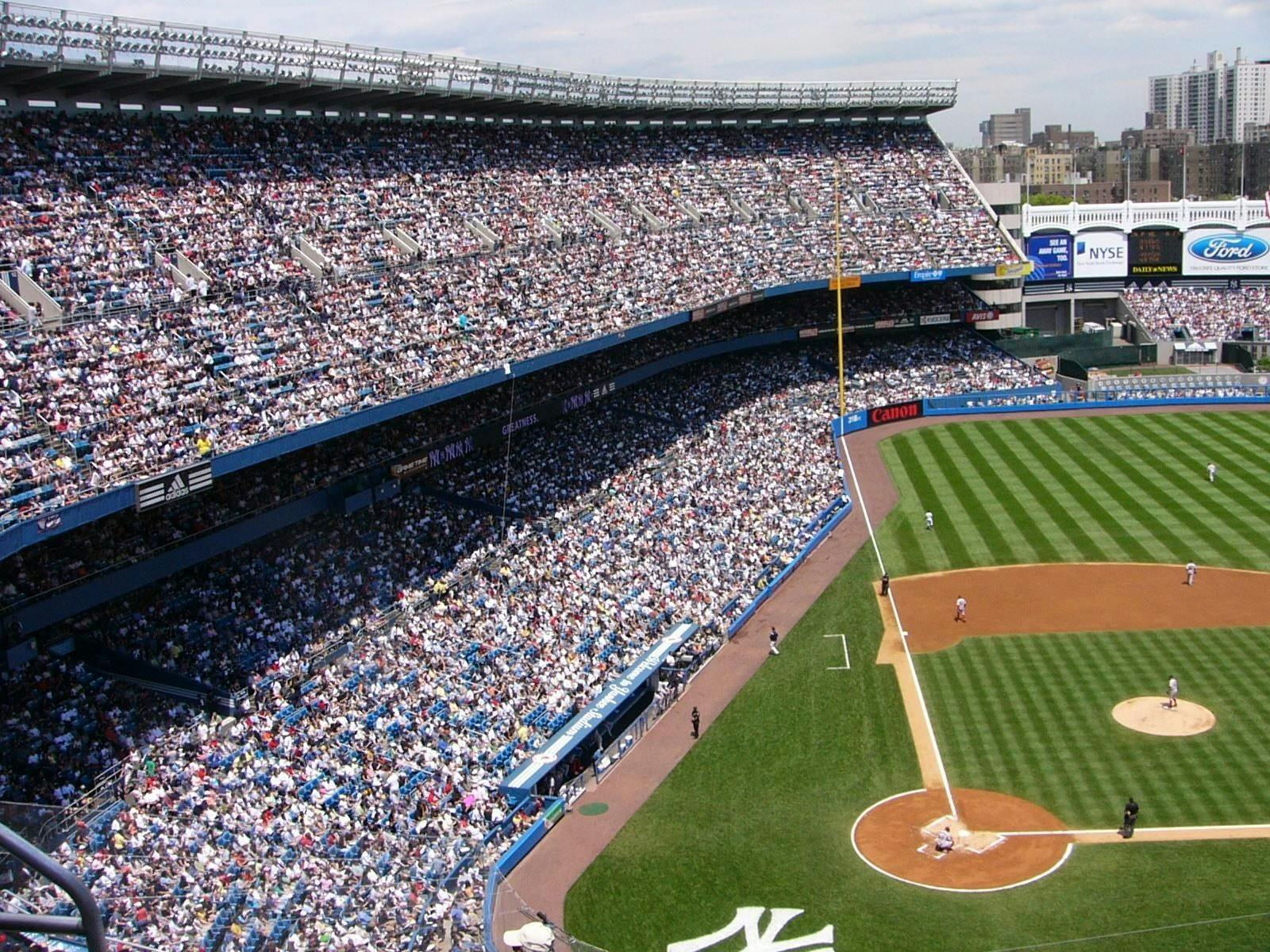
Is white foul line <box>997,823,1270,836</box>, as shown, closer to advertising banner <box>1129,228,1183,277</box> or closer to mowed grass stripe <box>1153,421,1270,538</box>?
mowed grass stripe <box>1153,421,1270,538</box>

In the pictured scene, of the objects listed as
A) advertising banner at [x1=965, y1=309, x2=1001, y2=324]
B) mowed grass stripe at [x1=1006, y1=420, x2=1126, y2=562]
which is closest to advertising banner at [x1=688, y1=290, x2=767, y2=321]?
mowed grass stripe at [x1=1006, y1=420, x2=1126, y2=562]

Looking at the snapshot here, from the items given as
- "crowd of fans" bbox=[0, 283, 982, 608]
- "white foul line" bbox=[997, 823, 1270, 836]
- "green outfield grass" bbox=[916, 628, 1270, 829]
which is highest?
"crowd of fans" bbox=[0, 283, 982, 608]

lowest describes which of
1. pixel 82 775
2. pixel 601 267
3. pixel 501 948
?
pixel 501 948

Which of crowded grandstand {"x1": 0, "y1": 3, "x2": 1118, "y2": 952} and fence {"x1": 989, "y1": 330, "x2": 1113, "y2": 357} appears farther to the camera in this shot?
fence {"x1": 989, "y1": 330, "x2": 1113, "y2": 357}

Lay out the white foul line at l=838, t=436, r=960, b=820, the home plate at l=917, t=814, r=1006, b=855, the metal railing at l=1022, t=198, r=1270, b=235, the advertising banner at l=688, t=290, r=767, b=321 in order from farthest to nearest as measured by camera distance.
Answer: the metal railing at l=1022, t=198, r=1270, b=235, the advertising banner at l=688, t=290, r=767, b=321, the white foul line at l=838, t=436, r=960, b=820, the home plate at l=917, t=814, r=1006, b=855

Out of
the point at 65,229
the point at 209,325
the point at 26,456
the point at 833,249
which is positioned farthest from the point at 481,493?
the point at 833,249

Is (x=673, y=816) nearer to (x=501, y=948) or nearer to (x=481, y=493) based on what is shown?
(x=501, y=948)
